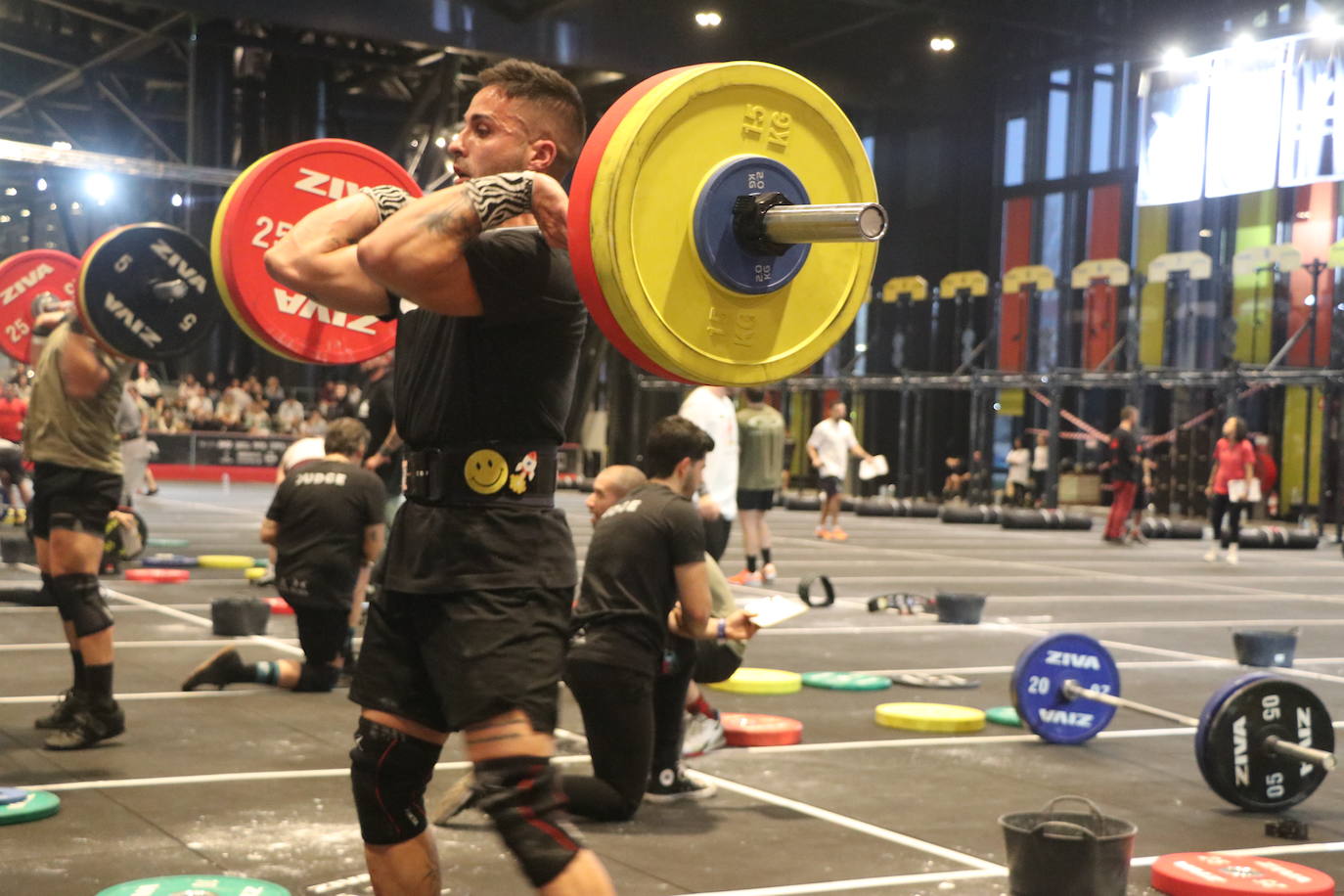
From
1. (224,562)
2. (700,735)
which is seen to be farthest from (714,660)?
(224,562)

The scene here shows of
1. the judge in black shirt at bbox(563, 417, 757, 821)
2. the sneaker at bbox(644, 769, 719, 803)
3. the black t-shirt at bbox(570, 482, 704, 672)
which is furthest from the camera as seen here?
the sneaker at bbox(644, 769, 719, 803)

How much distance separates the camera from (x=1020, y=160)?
2608cm

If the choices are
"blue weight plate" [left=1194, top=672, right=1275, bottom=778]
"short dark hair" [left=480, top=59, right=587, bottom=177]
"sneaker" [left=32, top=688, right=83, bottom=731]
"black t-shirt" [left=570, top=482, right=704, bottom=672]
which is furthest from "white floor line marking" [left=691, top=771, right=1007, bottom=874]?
"short dark hair" [left=480, top=59, right=587, bottom=177]

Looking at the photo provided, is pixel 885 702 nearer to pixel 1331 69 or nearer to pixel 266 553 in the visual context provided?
pixel 266 553

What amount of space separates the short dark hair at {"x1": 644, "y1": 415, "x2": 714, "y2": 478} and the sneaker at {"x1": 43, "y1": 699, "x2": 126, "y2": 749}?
2046 mm

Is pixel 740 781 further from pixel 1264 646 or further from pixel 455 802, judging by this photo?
pixel 1264 646

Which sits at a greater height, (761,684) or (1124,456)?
(1124,456)

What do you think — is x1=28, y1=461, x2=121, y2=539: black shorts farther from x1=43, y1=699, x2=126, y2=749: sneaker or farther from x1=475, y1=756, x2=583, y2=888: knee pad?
x1=475, y1=756, x2=583, y2=888: knee pad

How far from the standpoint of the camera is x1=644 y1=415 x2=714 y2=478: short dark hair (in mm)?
4727

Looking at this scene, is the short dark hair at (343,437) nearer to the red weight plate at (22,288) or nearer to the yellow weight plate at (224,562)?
the red weight plate at (22,288)

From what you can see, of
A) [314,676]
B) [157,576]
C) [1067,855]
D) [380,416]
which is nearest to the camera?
[1067,855]

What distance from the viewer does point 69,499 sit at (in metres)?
5.06

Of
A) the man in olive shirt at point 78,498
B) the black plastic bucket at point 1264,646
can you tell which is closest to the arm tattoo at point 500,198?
the man in olive shirt at point 78,498

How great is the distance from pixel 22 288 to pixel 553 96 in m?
5.16
